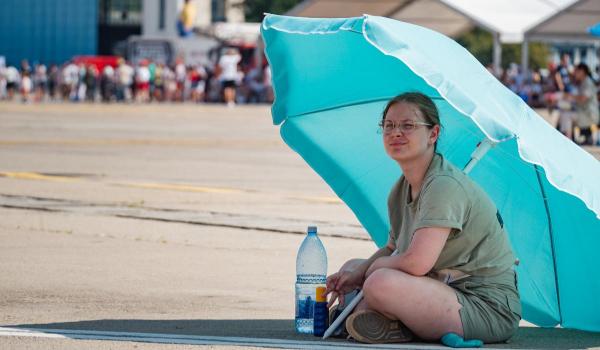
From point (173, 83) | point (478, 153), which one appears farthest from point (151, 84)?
point (478, 153)

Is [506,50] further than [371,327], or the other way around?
[506,50]

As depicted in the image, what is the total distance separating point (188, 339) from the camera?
20.6 feet

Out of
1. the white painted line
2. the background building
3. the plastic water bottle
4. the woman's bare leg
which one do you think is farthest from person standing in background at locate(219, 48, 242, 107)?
the background building

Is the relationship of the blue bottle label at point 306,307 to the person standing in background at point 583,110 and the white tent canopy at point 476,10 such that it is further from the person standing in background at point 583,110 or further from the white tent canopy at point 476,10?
the white tent canopy at point 476,10

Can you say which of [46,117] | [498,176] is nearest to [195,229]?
[498,176]

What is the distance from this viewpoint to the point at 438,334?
6.30 m

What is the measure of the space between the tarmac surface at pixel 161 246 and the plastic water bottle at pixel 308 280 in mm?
109

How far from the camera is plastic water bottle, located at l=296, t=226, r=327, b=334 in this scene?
664 centimetres

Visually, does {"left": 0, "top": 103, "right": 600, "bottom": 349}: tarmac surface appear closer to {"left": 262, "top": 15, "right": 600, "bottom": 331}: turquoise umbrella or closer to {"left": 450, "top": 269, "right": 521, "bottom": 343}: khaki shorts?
{"left": 450, "top": 269, "right": 521, "bottom": 343}: khaki shorts

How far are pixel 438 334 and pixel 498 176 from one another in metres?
1.06

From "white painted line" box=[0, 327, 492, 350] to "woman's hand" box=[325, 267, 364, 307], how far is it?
0.30m

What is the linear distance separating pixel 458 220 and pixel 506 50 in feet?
362

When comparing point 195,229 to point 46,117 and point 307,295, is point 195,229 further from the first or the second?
point 46,117

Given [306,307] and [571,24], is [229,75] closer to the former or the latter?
[571,24]
